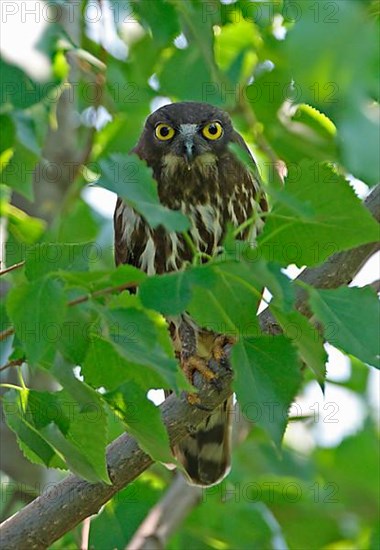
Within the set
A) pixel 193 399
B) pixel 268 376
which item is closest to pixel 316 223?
pixel 268 376

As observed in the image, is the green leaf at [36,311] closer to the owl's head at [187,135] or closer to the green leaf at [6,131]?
the green leaf at [6,131]

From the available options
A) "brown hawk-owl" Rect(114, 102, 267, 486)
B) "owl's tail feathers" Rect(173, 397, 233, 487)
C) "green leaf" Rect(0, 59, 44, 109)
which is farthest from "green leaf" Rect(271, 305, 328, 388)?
"owl's tail feathers" Rect(173, 397, 233, 487)

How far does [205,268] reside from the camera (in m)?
2.00

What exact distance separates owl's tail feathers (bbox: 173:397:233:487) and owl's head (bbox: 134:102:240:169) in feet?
3.49

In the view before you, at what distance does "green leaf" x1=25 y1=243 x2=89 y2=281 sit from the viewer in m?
2.28

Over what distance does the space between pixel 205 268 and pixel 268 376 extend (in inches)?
12.0

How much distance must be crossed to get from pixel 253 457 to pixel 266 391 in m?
3.41

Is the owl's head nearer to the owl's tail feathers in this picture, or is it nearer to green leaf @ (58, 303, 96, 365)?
the owl's tail feathers

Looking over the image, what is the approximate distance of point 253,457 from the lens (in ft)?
17.9

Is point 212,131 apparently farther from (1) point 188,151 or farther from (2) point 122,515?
(2) point 122,515

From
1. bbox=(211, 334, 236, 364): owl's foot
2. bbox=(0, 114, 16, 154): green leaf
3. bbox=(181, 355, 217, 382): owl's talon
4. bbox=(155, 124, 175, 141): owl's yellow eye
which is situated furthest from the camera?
bbox=(155, 124, 175, 141): owl's yellow eye

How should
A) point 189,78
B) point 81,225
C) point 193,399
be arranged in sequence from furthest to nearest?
point 81,225, point 189,78, point 193,399

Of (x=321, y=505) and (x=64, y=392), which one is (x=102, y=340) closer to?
(x=64, y=392)

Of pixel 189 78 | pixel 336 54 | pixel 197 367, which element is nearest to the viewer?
pixel 336 54
